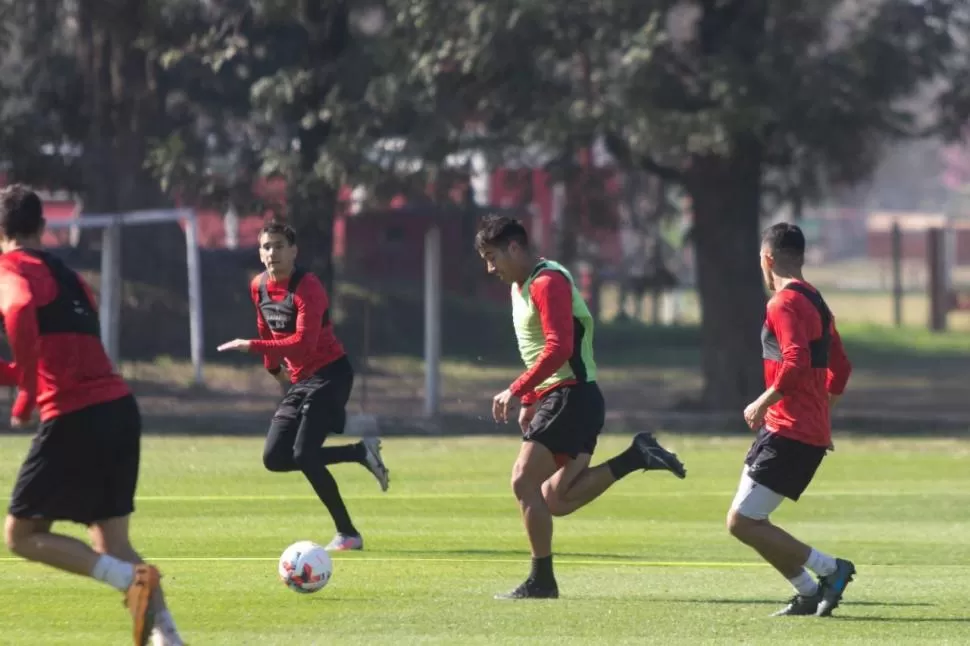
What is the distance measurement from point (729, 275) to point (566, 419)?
14691 millimetres

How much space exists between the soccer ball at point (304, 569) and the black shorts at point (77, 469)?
1926mm

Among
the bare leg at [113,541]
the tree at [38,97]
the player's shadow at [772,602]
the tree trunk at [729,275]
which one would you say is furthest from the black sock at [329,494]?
the tree at [38,97]

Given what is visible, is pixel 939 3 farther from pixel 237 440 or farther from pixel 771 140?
pixel 237 440

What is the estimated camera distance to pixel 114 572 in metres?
7.31

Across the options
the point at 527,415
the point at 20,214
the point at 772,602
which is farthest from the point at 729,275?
the point at 20,214

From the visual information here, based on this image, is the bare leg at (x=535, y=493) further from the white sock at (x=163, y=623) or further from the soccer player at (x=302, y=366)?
the white sock at (x=163, y=623)

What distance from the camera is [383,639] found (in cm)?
817

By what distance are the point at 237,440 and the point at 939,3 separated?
10.2m

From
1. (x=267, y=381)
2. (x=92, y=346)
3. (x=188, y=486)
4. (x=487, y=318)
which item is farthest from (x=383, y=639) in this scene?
(x=487, y=318)

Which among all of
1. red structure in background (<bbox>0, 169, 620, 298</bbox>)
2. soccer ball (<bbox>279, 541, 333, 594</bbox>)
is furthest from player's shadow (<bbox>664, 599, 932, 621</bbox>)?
red structure in background (<bbox>0, 169, 620, 298</bbox>)

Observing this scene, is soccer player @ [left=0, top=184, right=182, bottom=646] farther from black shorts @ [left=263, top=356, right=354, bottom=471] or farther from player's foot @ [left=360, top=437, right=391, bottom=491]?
player's foot @ [left=360, top=437, right=391, bottom=491]

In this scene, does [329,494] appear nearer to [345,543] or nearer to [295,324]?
[345,543]

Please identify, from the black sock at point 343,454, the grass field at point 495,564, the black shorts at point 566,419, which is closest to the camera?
the grass field at point 495,564

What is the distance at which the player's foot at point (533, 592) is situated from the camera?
30.6 feet
